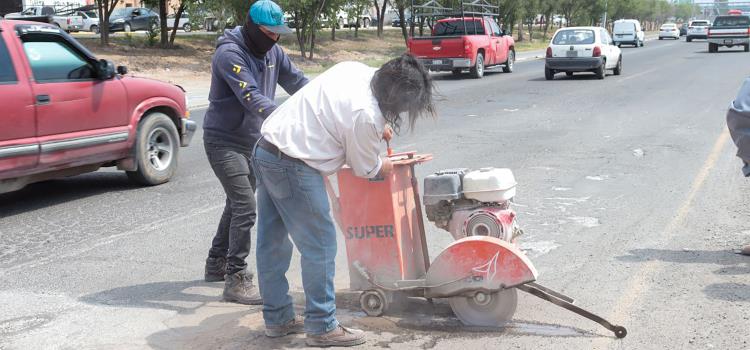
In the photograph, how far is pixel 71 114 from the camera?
8328 mm

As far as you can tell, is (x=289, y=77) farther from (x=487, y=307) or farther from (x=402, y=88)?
(x=487, y=307)

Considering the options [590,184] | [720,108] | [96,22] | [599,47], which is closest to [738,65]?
[599,47]

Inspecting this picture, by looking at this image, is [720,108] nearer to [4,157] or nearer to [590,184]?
[590,184]

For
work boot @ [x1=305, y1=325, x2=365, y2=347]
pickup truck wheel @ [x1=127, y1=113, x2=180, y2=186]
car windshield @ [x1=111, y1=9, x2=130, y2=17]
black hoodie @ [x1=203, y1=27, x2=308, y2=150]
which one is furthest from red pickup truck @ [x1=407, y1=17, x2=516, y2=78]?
car windshield @ [x1=111, y1=9, x2=130, y2=17]

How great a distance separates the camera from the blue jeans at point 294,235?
14.2ft

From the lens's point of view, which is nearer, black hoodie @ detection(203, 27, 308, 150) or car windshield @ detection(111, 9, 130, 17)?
black hoodie @ detection(203, 27, 308, 150)

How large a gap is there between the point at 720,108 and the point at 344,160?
13.5 metres

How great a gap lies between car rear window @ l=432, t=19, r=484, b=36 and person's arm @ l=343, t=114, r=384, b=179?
23.3 meters

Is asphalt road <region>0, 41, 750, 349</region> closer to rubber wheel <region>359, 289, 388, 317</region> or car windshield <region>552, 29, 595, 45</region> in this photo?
rubber wheel <region>359, 289, 388, 317</region>

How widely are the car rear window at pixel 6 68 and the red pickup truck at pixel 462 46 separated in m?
17.9

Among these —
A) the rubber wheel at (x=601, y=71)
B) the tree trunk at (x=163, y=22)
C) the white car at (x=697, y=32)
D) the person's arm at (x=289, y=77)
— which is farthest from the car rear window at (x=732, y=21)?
the person's arm at (x=289, y=77)

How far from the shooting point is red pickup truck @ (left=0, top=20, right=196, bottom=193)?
7824 mm

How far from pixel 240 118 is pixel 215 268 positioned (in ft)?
3.65

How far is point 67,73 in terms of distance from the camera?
8414 millimetres
